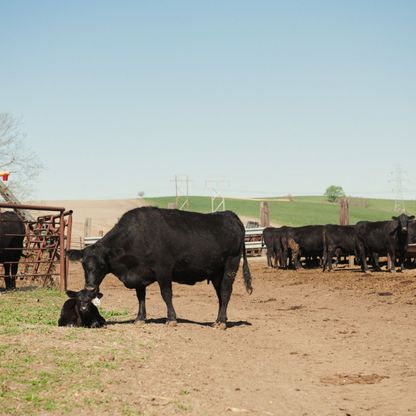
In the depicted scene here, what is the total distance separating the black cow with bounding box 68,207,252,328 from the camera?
12492 millimetres

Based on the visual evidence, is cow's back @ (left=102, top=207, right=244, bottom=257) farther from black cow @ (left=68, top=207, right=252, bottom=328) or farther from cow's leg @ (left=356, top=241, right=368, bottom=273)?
cow's leg @ (left=356, top=241, right=368, bottom=273)

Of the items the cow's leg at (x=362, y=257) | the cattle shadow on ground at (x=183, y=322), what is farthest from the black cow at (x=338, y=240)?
the cattle shadow on ground at (x=183, y=322)

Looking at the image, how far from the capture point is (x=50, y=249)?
64.5 feet

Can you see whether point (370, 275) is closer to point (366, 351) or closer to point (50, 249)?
point (50, 249)

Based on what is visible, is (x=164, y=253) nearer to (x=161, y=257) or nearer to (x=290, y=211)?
(x=161, y=257)

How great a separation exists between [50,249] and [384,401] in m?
13.5

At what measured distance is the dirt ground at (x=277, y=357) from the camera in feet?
24.0

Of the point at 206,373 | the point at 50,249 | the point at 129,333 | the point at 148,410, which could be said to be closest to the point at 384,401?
the point at 206,373

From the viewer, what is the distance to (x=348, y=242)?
30.8 meters

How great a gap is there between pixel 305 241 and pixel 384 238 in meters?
5.59

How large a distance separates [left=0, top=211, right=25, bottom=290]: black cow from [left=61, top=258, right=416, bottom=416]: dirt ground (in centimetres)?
292

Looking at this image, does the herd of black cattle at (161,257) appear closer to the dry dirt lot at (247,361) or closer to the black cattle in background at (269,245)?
the dry dirt lot at (247,361)

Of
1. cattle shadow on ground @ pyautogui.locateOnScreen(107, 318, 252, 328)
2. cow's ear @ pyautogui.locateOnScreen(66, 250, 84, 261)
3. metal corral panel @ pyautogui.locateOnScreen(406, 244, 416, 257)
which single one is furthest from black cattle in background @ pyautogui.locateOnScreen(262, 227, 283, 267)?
cow's ear @ pyautogui.locateOnScreen(66, 250, 84, 261)

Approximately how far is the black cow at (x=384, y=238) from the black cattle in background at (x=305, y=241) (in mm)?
3344
